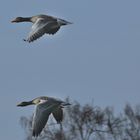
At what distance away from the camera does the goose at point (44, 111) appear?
3216 centimetres

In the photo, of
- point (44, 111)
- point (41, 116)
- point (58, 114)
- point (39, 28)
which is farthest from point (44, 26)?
point (41, 116)

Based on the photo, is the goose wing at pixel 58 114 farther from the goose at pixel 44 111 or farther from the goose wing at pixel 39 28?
the goose wing at pixel 39 28

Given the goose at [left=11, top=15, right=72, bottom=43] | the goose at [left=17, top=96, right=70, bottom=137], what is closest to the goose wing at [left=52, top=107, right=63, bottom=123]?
the goose at [left=17, top=96, right=70, bottom=137]

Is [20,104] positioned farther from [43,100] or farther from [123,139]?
[123,139]

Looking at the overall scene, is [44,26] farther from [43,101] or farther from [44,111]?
[44,111]

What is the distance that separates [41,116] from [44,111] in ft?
0.64

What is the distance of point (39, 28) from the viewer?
34.7 metres

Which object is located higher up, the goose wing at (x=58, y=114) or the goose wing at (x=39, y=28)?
the goose wing at (x=39, y=28)

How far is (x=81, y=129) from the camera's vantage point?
68.9 metres

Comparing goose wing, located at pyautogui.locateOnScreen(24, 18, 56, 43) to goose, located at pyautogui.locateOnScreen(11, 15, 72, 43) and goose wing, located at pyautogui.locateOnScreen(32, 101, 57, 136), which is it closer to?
goose, located at pyautogui.locateOnScreen(11, 15, 72, 43)

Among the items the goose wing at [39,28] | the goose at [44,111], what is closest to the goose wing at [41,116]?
the goose at [44,111]

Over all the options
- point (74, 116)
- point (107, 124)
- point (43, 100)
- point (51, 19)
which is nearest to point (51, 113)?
point (43, 100)

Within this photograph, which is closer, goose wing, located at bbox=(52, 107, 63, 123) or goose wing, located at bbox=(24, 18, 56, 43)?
goose wing, located at bbox=(24, 18, 56, 43)

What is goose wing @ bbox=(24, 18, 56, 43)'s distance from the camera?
33.8 m
